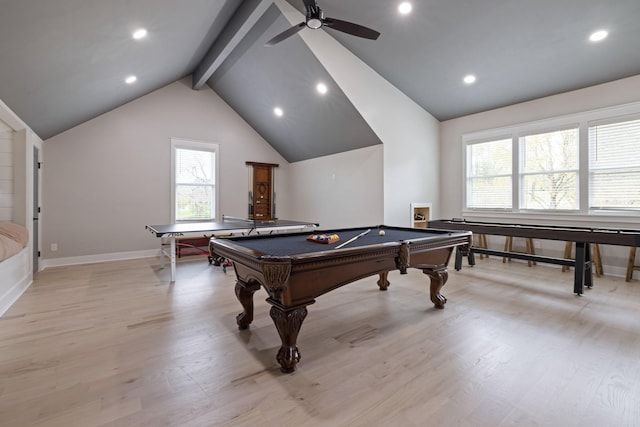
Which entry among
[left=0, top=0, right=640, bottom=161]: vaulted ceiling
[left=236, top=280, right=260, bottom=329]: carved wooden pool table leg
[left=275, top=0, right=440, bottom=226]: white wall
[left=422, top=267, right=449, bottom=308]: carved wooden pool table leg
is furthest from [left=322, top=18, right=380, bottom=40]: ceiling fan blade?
[left=236, top=280, right=260, bottom=329]: carved wooden pool table leg

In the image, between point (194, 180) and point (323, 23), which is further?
point (194, 180)

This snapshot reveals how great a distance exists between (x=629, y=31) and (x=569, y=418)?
4.39 meters

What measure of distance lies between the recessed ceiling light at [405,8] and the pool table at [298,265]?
2.96 metres

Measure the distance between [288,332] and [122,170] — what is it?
5439 millimetres

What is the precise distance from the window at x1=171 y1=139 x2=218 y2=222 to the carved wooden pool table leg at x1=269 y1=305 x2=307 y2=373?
512 cm

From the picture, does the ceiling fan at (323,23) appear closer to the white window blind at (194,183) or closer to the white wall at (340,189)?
the white wall at (340,189)

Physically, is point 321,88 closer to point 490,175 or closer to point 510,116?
point 510,116

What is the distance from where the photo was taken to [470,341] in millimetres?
2352

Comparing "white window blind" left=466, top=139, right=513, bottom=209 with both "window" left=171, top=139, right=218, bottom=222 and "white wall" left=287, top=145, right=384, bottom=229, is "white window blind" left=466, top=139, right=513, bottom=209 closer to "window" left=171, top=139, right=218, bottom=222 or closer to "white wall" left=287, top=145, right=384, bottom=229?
"white wall" left=287, top=145, right=384, bottom=229

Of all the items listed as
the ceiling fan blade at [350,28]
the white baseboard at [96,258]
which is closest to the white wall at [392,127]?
the ceiling fan blade at [350,28]

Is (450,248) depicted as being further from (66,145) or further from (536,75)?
(66,145)

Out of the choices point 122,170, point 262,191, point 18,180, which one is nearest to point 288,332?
point 18,180

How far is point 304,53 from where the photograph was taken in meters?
4.65

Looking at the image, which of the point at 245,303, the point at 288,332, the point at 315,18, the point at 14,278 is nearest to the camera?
the point at 288,332
